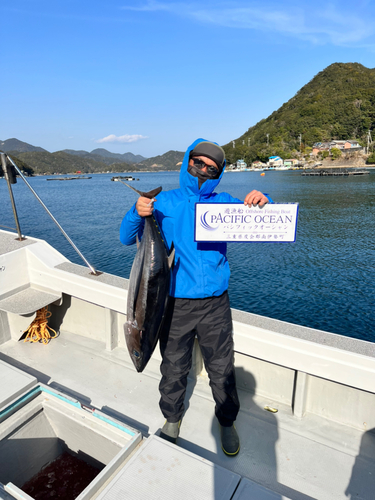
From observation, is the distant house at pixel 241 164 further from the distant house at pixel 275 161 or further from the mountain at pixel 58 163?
the mountain at pixel 58 163

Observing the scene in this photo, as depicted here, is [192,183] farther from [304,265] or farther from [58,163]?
[58,163]

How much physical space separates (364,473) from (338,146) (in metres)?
119

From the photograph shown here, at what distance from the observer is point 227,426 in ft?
7.37

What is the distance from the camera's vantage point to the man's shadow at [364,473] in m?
1.90

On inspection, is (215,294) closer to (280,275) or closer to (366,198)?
(280,275)

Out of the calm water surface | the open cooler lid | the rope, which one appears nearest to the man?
the open cooler lid

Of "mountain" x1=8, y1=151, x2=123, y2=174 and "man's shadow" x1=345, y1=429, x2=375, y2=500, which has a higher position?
"mountain" x1=8, y1=151, x2=123, y2=174

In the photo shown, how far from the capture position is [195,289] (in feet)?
6.62

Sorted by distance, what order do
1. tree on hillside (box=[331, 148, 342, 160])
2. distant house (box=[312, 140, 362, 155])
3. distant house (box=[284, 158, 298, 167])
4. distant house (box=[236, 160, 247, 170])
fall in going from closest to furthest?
tree on hillside (box=[331, 148, 342, 160]) → distant house (box=[312, 140, 362, 155]) → distant house (box=[284, 158, 298, 167]) → distant house (box=[236, 160, 247, 170])

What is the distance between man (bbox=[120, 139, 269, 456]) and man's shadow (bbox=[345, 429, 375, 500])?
2.47 feet

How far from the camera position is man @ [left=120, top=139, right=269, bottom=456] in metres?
2.03

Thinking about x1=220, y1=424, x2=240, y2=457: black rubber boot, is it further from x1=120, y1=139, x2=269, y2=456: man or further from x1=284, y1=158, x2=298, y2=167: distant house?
x1=284, y1=158, x2=298, y2=167: distant house

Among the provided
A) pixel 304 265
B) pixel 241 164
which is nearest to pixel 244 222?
pixel 304 265

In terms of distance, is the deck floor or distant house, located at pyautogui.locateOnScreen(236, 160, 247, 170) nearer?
the deck floor
